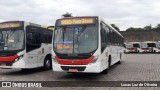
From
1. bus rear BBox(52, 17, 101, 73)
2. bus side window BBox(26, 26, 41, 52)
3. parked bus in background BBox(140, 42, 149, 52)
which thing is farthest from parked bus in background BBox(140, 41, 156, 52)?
bus rear BBox(52, 17, 101, 73)

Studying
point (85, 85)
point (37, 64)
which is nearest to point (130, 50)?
point (37, 64)

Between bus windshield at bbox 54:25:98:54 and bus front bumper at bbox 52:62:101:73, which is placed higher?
bus windshield at bbox 54:25:98:54

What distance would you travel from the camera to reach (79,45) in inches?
474

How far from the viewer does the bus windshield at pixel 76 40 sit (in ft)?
39.2

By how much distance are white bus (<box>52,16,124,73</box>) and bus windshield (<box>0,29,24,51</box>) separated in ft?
8.69

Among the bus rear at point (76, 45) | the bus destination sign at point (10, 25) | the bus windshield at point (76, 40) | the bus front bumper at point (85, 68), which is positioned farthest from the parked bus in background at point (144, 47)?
the bus front bumper at point (85, 68)

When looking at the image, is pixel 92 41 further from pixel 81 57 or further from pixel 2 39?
pixel 2 39

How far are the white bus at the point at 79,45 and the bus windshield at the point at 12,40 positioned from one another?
8.69 ft

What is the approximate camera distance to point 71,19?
41.6 feet

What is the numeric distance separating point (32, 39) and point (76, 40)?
4107 millimetres

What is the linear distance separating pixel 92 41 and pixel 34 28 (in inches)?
198

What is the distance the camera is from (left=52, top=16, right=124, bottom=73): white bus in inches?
465

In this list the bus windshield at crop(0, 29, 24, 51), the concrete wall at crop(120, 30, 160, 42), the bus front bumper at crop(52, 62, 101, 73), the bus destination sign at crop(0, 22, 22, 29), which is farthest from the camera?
the concrete wall at crop(120, 30, 160, 42)

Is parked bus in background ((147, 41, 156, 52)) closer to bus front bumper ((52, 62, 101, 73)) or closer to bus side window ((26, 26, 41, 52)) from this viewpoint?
bus side window ((26, 26, 41, 52))
